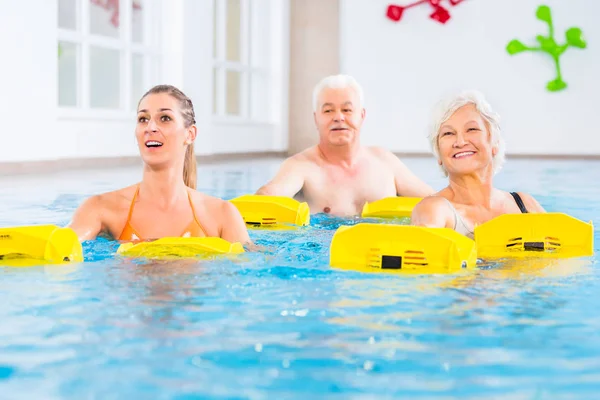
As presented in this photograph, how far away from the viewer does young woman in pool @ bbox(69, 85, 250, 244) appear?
11.5 feet

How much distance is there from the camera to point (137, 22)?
11781 millimetres

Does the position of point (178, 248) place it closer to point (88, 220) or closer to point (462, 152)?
point (88, 220)

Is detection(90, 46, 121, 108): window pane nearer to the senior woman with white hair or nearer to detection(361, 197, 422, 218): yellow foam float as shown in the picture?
detection(361, 197, 422, 218): yellow foam float

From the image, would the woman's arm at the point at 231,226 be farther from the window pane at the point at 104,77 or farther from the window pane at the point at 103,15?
the window pane at the point at 103,15

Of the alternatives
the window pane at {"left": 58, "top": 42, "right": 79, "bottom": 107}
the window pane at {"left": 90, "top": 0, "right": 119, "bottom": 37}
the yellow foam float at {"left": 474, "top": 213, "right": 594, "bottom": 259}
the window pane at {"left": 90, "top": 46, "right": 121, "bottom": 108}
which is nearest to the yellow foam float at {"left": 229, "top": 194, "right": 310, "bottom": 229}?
the yellow foam float at {"left": 474, "top": 213, "right": 594, "bottom": 259}

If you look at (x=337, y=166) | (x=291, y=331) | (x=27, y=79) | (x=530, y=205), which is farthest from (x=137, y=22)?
(x=291, y=331)

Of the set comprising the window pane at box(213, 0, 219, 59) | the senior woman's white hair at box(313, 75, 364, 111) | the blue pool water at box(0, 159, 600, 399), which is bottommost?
the blue pool water at box(0, 159, 600, 399)

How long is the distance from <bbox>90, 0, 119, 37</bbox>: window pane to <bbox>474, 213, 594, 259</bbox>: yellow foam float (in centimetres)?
853

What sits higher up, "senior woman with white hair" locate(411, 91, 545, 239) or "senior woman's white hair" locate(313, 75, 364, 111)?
"senior woman's white hair" locate(313, 75, 364, 111)

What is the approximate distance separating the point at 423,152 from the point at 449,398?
14245mm

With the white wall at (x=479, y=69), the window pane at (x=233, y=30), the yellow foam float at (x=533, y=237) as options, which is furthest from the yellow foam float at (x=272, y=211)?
the white wall at (x=479, y=69)

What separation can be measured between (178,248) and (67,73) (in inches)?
310

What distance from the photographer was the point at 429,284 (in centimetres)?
285

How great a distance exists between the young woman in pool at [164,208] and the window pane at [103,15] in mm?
7954
